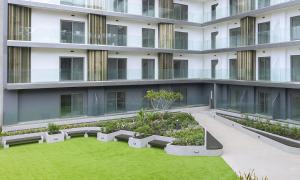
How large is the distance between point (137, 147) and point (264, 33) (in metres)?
16.3

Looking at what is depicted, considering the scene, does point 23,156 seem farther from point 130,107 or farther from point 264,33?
point 264,33

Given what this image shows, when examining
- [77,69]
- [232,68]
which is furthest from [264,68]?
[77,69]

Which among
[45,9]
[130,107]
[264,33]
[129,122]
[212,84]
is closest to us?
[129,122]

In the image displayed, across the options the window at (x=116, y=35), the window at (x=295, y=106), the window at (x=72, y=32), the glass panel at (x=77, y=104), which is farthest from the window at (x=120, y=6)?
the window at (x=295, y=106)

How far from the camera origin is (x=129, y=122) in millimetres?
22016

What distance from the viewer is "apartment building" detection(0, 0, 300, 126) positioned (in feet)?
73.2

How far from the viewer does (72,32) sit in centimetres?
2473

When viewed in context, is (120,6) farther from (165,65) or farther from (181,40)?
(181,40)

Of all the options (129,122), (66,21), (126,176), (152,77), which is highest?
(66,21)

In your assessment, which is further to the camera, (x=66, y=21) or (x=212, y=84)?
(x=212, y=84)

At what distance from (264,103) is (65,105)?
1774cm

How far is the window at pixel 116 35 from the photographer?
26386 millimetres

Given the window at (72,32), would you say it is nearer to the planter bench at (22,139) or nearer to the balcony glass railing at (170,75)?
the balcony glass railing at (170,75)

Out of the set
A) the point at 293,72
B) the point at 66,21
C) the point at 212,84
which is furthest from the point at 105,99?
the point at 293,72
